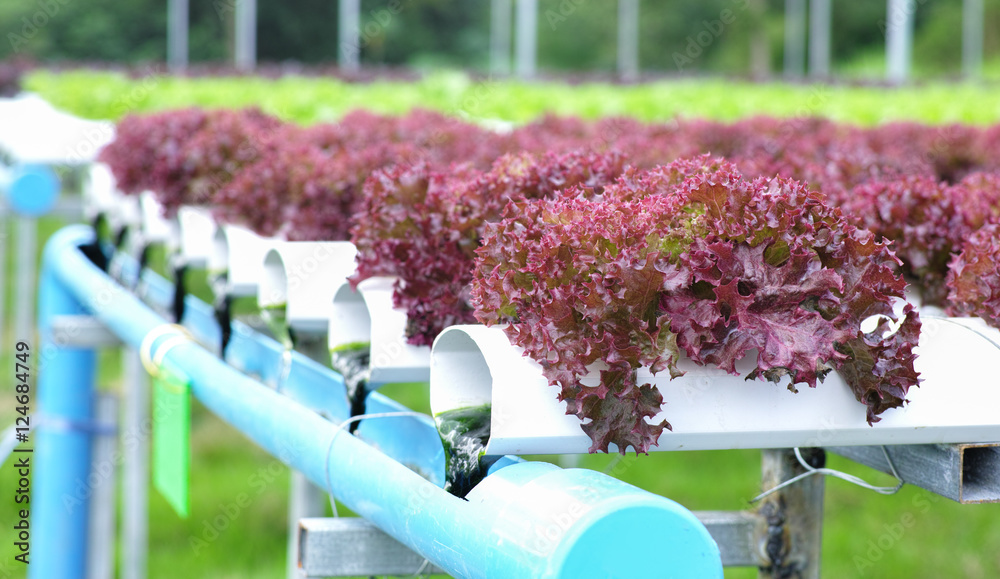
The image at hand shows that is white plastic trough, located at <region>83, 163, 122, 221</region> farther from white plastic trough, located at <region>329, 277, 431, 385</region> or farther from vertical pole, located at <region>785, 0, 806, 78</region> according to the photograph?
vertical pole, located at <region>785, 0, 806, 78</region>

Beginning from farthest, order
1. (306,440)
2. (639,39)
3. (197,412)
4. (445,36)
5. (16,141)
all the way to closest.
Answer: (639,39), (445,36), (197,412), (16,141), (306,440)

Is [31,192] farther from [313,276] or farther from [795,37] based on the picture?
[795,37]

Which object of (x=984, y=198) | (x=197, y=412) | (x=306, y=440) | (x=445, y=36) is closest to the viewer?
(x=306, y=440)

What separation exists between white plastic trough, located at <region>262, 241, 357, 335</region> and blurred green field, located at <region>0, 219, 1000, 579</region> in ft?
9.30

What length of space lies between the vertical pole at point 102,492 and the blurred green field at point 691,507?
1353 millimetres

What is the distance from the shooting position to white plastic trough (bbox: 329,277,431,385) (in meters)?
2.00

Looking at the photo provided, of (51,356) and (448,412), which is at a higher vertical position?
(448,412)

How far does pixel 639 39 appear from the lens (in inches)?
1833

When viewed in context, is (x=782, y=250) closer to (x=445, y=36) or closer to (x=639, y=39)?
(x=445, y=36)

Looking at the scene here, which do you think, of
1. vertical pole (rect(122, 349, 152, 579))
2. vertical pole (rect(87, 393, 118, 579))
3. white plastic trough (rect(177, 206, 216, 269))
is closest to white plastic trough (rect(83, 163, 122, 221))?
vertical pole (rect(122, 349, 152, 579))

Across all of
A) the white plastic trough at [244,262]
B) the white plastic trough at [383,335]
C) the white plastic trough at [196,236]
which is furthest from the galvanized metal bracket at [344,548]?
the white plastic trough at [196,236]

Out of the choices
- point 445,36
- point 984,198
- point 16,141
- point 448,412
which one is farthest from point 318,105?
point 445,36

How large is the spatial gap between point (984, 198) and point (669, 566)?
64.3 inches

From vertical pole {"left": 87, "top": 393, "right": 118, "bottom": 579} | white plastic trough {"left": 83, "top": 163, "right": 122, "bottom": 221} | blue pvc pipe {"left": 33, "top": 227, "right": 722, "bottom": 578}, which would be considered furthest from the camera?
white plastic trough {"left": 83, "top": 163, "right": 122, "bottom": 221}
